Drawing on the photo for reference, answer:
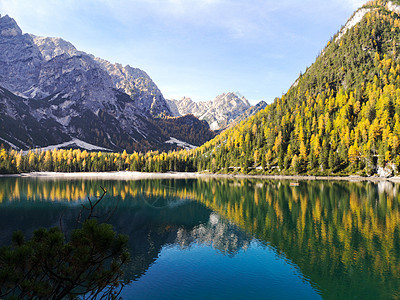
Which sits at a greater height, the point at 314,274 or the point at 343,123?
the point at 343,123

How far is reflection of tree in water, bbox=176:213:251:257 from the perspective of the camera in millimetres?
38188

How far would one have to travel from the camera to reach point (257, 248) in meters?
36.8

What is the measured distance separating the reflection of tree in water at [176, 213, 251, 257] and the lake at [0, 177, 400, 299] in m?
0.16

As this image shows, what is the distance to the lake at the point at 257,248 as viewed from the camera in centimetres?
2494

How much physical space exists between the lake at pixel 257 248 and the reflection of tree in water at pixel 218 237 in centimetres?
16

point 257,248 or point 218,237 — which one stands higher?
point 257,248

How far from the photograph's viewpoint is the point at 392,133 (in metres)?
148

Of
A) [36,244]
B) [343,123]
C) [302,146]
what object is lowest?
[36,244]

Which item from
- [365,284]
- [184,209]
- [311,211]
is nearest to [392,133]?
[311,211]

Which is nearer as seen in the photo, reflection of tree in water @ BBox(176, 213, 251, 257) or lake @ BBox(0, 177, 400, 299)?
lake @ BBox(0, 177, 400, 299)

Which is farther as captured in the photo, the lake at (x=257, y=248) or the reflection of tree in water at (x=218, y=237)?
the reflection of tree in water at (x=218, y=237)

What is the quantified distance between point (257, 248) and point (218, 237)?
26.8 feet

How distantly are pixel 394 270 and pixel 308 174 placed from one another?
6005 inches

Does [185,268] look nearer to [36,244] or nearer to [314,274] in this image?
[314,274]
